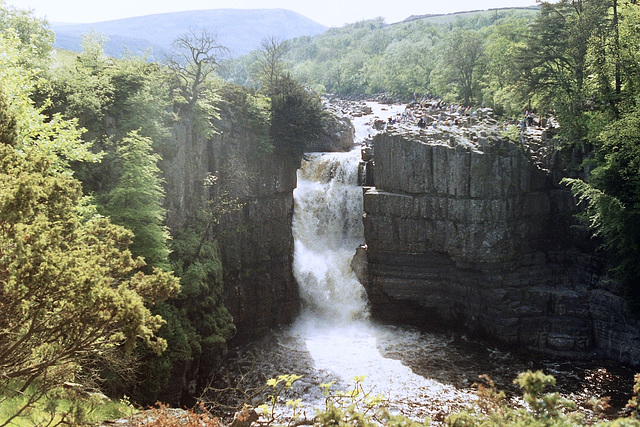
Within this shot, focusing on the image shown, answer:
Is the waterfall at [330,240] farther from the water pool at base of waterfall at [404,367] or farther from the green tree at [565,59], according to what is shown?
the green tree at [565,59]

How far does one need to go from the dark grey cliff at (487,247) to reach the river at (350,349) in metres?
1.81

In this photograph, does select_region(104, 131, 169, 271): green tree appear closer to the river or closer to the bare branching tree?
the river

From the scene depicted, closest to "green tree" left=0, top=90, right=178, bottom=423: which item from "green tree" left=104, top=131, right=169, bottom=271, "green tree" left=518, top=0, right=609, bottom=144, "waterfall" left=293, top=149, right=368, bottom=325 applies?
"green tree" left=104, top=131, right=169, bottom=271

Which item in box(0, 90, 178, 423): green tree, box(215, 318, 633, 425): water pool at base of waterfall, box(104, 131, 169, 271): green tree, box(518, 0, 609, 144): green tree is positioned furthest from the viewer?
box(518, 0, 609, 144): green tree

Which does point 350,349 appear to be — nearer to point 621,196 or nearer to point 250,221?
point 250,221

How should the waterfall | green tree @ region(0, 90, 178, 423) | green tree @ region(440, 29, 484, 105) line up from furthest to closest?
1. green tree @ region(440, 29, 484, 105)
2. the waterfall
3. green tree @ region(0, 90, 178, 423)

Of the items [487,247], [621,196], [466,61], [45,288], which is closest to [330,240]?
[487,247]

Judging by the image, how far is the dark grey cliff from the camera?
3275 centimetres

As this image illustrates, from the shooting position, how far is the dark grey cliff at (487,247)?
32.8 metres

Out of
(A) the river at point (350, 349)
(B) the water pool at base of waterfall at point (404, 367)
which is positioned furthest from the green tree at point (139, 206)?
(A) the river at point (350, 349)

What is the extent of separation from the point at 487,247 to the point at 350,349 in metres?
10.3

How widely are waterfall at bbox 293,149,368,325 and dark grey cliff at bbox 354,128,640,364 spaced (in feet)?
8.28

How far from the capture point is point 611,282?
32.0 metres

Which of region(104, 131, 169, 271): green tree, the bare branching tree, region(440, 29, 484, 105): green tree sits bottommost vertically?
region(104, 131, 169, 271): green tree
